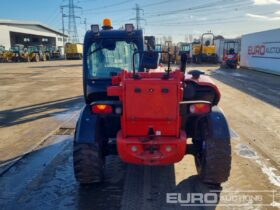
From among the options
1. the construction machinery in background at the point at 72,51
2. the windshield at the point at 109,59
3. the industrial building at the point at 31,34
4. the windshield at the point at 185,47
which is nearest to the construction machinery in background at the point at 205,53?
the windshield at the point at 185,47

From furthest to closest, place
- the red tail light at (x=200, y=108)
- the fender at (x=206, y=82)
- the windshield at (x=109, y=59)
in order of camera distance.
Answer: the windshield at (x=109, y=59), the fender at (x=206, y=82), the red tail light at (x=200, y=108)

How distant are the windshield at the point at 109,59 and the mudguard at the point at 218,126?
2.01 m

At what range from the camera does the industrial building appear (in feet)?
217

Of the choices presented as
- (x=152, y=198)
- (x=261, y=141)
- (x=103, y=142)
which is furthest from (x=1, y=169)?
(x=261, y=141)

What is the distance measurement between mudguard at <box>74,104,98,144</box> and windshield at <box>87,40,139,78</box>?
1.51 metres

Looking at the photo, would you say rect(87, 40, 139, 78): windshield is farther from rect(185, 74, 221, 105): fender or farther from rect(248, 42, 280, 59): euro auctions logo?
rect(248, 42, 280, 59): euro auctions logo

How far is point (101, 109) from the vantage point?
3.89 m

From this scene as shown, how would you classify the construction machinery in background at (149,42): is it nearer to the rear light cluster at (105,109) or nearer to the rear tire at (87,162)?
the rear light cluster at (105,109)

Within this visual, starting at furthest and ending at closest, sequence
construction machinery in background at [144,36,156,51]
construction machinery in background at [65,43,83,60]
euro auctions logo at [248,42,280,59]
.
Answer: construction machinery in background at [65,43,83,60] < euro auctions logo at [248,42,280,59] < construction machinery in background at [144,36,156,51]

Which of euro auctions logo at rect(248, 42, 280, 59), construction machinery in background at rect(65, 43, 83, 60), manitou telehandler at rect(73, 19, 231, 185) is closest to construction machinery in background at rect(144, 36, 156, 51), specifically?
manitou telehandler at rect(73, 19, 231, 185)

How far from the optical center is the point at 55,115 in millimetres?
9219

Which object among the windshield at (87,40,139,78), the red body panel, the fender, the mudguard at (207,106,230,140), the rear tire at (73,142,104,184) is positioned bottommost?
the rear tire at (73,142,104,184)

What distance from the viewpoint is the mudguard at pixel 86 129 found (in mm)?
4090

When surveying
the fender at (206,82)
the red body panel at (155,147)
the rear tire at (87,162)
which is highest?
the fender at (206,82)
